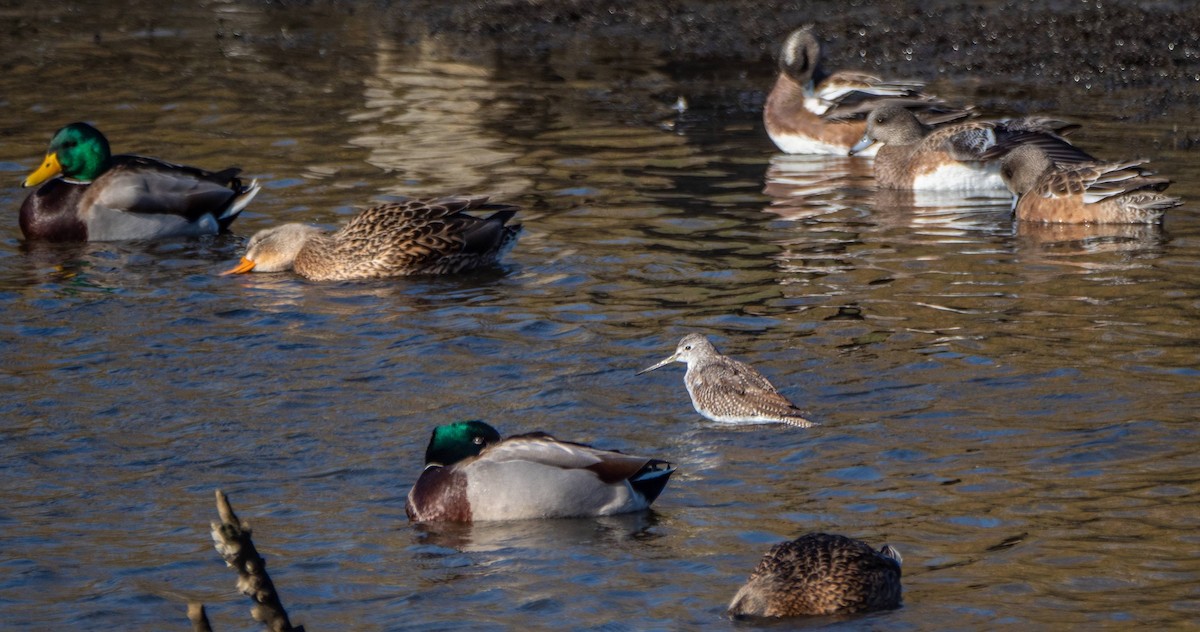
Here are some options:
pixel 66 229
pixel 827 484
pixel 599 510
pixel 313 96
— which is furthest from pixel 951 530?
pixel 313 96

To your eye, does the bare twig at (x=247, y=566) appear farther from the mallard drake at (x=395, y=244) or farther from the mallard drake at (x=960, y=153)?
the mallard drake at (x=960, y=153)

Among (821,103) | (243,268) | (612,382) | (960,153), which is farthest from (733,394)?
(821,103)

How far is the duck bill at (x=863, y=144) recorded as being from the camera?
14.9 metres

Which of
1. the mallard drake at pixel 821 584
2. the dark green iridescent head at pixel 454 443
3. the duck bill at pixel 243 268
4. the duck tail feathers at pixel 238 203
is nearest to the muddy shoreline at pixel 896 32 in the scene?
the duck tail feathers at pixel 238 203

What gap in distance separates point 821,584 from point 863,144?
30.9 feet

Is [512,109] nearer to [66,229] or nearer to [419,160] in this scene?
[419,160]

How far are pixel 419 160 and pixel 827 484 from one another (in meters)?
8.33

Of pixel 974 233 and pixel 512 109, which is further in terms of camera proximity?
pixel 512 109

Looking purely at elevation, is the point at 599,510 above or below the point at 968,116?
below

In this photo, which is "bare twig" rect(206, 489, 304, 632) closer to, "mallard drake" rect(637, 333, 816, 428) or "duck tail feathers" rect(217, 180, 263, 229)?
"mallard drake" rect(637, 333, 816, 428)

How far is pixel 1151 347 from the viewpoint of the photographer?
909 cm

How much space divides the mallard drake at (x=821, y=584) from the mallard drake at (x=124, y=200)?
7.91 metres

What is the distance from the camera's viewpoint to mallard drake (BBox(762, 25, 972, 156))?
49.1 ft

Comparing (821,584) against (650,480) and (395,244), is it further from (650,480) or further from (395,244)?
(395,244)
